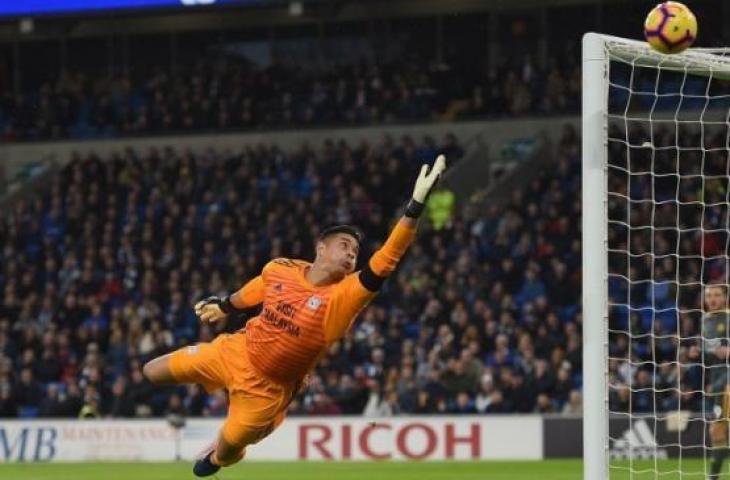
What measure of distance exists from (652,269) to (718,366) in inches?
47.7

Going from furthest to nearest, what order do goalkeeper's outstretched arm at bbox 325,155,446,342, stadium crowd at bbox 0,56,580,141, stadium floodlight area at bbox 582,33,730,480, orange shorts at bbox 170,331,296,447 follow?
stadium crowd at bbox 0,56,580,141, orange shorts at bbox 170,331,296,447, stadium floodlight area at bbox 582,33,730,480, goalkeeper's outstretched arm at bbox 325,155,446,342

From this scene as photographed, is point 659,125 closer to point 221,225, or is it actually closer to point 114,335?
point 221,225

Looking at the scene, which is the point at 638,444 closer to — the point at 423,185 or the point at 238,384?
the point at 238,384

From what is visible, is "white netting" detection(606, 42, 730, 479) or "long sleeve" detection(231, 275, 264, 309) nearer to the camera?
"long sleeve" detection(231, 275, 264, 309)

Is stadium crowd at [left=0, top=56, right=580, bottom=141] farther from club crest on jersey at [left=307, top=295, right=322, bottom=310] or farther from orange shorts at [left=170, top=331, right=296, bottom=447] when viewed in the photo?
club crest on jersey at [left=307, top=295, right=322, bottom=310]

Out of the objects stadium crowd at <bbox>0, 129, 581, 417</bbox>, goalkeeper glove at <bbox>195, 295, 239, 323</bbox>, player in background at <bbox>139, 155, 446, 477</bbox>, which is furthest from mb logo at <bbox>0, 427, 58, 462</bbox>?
goalkeeper glove at <bbox>195, 295, 239, 323</bbox>

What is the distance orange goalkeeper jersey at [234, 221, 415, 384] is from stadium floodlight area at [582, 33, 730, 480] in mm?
1523

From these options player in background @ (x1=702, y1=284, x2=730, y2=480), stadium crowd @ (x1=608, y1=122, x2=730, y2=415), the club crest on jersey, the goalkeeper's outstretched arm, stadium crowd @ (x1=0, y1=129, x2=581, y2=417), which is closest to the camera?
the goalkeeper's outstretched arm

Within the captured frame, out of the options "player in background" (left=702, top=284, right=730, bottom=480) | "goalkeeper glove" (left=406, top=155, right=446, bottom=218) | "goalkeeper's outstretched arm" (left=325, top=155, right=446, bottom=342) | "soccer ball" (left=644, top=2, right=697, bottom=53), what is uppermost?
Answer: "soccer ball" (left=644, top=2, right=697, bottom=53)

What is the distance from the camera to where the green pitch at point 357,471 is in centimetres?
1473

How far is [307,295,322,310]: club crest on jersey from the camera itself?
962cm

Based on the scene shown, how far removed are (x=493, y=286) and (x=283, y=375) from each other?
13016 mm

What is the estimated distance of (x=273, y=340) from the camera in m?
9.89

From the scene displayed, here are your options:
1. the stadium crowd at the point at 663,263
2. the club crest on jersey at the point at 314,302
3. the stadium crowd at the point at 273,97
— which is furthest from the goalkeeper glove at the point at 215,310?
the stadium crowd at the point at 273,97
